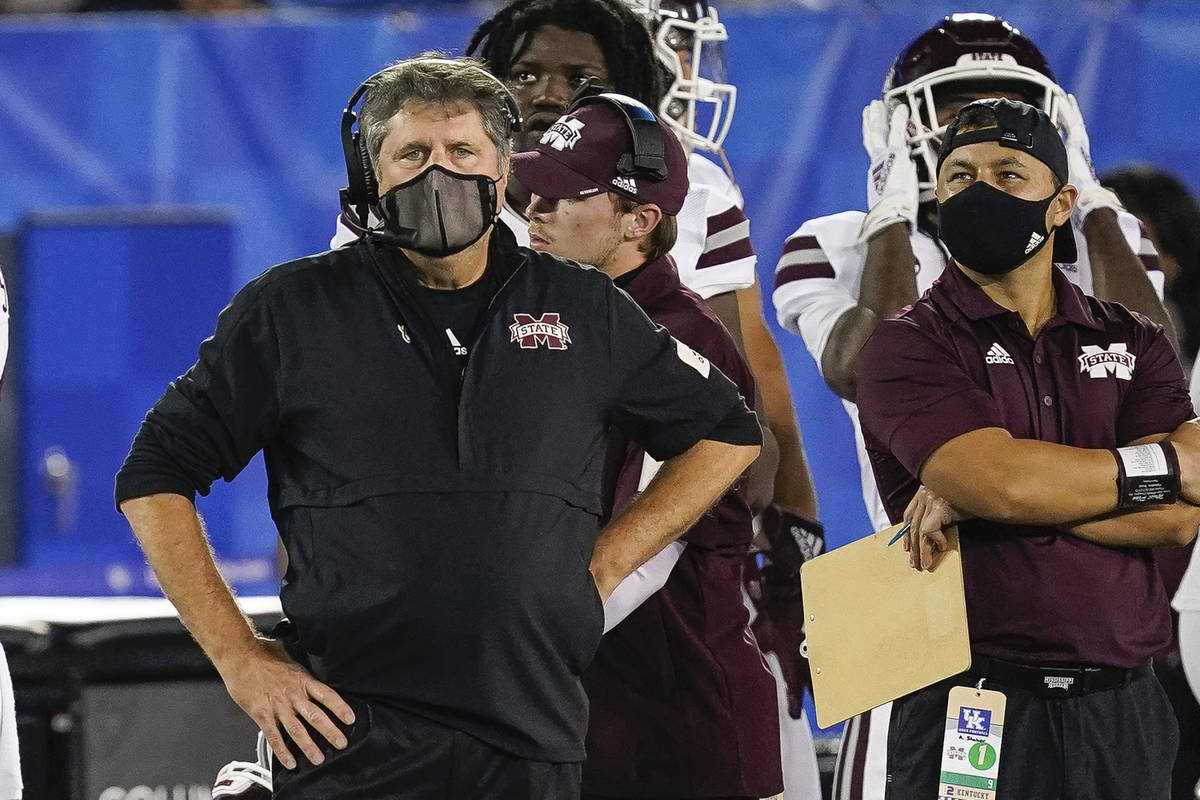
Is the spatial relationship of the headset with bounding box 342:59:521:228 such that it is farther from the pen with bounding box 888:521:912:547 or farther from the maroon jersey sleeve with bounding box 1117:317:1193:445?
the maroon jersey sleeve with bounding box 1117:317:1193:445

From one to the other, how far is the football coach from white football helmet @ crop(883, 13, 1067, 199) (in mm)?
1491

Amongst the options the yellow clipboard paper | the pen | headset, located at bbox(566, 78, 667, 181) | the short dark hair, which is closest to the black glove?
the yellow clipboard paper

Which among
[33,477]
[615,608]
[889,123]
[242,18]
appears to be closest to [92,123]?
[242,18]

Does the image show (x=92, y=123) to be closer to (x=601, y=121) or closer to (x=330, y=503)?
(x=601, y=121)

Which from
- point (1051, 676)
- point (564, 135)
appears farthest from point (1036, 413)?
point (564, 135)

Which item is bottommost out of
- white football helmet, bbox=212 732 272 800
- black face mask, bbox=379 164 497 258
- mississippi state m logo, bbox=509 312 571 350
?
white football helmet, bbox=212 732 272 800

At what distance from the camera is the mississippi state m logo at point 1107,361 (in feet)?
8.98

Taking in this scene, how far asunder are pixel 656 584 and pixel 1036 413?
24.7 inches

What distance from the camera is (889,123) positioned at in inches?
147

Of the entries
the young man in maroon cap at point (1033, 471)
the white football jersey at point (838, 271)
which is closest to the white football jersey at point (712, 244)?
the white football jersey at point (838, 271)

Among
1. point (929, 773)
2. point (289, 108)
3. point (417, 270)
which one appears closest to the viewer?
point (417, 270)

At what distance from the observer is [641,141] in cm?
280

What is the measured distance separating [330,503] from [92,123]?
132 inches

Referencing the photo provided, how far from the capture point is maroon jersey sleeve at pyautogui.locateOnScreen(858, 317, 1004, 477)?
2.66 meters
